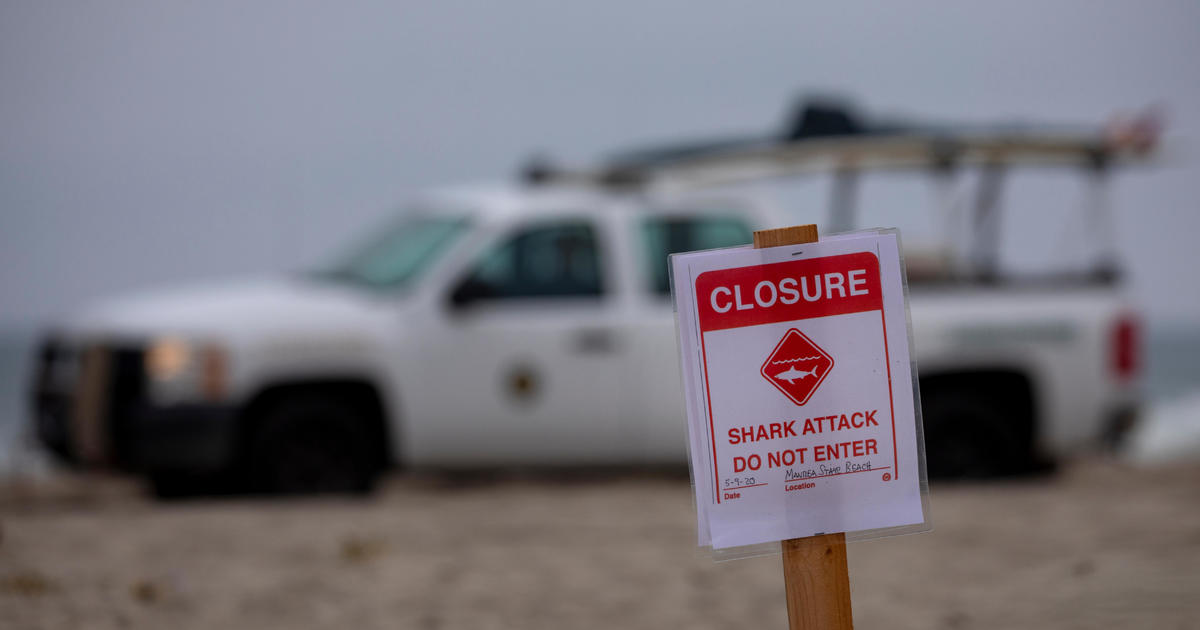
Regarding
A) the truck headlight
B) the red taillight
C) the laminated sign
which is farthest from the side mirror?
the laminated sign

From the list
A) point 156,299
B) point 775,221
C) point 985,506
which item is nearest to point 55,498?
point 156,299

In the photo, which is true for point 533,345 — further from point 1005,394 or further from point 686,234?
point 1005,394

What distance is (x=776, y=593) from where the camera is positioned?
508cm

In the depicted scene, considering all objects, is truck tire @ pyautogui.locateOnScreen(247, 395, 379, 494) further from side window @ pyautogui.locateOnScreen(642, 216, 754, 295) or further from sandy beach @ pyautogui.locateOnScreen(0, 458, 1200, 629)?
side window @ pyautogui.locateOnScreen(642, 216, 754, 295)

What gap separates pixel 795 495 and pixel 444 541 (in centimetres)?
349

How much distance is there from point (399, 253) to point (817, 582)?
16.3ft

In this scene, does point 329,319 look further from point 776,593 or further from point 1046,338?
point 1046,338

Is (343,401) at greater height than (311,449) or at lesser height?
greater

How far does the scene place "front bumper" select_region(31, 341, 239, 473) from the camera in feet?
21.0

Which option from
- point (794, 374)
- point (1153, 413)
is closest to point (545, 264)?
point (794, 374)

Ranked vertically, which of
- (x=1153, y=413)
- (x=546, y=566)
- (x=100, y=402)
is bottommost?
(x=1153, y=413)

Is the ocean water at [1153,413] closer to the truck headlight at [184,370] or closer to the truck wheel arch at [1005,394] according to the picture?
the truck wheel arch at [1005,394]

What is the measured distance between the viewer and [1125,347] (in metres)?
7.30

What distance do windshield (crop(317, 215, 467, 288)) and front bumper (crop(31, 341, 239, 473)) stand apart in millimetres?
1200
